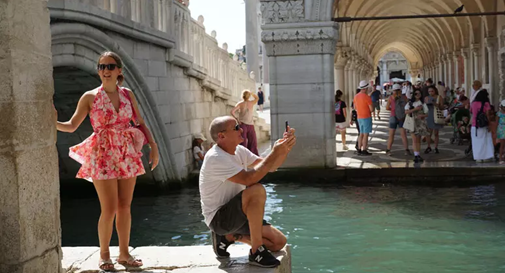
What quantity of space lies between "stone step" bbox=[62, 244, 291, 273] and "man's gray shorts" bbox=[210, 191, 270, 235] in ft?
0.66

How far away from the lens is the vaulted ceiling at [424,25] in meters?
18.4

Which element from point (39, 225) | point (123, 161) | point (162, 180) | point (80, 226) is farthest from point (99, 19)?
point (39, 225)

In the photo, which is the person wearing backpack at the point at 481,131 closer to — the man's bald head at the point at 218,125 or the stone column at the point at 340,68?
the man's bald head at the point at 218,125

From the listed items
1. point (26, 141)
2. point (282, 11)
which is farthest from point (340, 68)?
point (26, 141)

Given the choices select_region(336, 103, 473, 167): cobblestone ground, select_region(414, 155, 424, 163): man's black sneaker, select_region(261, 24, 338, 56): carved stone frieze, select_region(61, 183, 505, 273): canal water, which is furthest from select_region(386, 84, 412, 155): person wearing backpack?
select_region(61, 183, 505, 273): canal water

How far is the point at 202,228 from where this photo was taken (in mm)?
8203

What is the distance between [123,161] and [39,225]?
89cm

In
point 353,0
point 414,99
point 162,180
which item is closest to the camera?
point 162,180

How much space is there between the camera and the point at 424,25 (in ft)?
111

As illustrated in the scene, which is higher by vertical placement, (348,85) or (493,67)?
(493,67)

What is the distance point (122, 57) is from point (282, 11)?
114 inches

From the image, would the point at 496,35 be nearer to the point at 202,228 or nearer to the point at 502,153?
the point at 502,153

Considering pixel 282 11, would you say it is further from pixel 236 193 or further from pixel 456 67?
pixel 456 67

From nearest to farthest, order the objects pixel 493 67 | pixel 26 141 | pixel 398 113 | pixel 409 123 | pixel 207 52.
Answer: pixel 26 141 → pixel 409 123 → pixel 398 113 → pixel 207 52 → pixel 493 67
